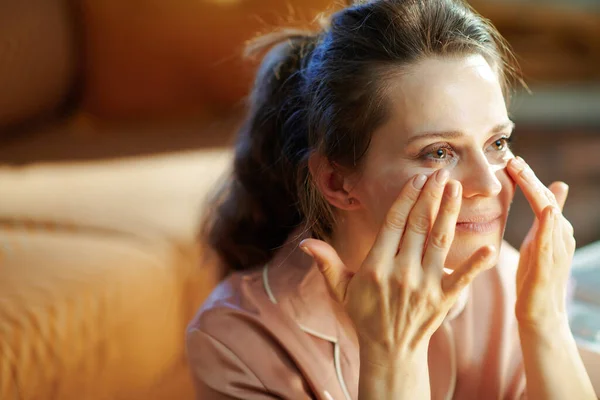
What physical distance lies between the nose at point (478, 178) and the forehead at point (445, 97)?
34mm

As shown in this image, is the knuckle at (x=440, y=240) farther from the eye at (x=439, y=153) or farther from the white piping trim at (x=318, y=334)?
the white piping trim at (x=318, y=334)

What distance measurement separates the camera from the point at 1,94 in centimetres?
184

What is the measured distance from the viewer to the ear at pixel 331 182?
90 centimetres

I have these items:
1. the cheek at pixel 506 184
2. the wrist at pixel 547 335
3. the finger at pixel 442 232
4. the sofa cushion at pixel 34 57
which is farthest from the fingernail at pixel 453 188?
the sofa cushion at pixel 34 57

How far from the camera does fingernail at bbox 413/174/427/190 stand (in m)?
0.78

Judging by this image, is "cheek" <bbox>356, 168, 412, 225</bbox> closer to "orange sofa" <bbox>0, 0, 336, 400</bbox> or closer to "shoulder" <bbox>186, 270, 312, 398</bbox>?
"shoulder" <bbox>186, 270, 312, 398</bbox>

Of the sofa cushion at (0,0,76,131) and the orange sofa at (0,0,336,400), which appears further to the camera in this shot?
the sofa cushion at (0,0,76,131)

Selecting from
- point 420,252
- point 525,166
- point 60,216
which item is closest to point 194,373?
point 420,252

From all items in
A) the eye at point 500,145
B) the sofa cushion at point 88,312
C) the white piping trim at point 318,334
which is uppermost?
the eye at point 500,145

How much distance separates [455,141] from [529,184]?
0.11 meters

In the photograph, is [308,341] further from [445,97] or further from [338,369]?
[445,97]

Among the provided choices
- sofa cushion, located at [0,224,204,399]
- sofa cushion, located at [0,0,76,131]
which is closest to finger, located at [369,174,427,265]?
sofa cushion, located at [0,224,204,399]

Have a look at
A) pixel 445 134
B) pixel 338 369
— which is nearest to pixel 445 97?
pixel 445 134

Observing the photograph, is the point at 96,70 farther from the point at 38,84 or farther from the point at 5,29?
the point at 5,29
